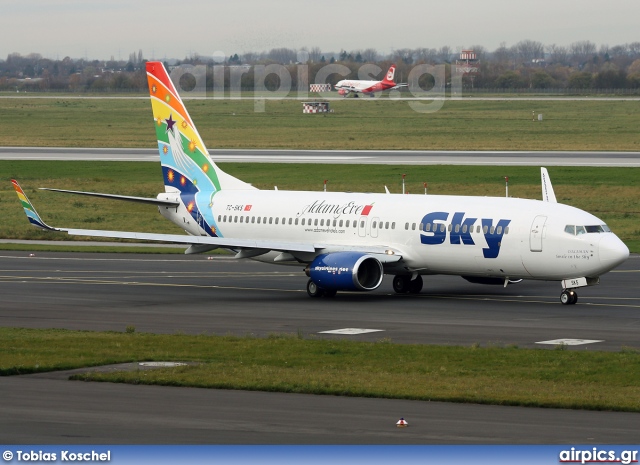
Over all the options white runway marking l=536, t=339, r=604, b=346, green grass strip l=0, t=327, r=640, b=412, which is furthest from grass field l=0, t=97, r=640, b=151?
green grass strip l=0, t=327, r=640, b=412

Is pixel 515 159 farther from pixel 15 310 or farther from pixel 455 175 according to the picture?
pixel 15 310

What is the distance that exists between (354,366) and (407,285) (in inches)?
751

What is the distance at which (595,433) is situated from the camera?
2278 cm

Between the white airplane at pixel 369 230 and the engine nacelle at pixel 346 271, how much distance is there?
0.16 ft

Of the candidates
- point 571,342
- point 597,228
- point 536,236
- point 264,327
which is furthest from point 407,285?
point 571,342

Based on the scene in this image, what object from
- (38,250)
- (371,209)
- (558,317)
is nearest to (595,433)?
(558,317)

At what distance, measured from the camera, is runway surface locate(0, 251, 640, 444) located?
22812 millimetres

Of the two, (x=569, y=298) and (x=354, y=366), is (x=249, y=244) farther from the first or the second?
(x=354, y=366)

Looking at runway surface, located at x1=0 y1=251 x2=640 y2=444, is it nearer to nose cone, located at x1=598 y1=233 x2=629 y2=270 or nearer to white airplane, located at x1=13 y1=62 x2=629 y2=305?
white airplane, located at x1=13 y1=62 x2=629 y2=305

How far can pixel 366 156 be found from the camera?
366 feet

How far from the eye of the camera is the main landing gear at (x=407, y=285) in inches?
1966

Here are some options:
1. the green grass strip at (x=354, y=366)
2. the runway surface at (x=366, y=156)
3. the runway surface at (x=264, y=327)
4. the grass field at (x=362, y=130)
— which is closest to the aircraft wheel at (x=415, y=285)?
the runway surface at (x=264, y=327)

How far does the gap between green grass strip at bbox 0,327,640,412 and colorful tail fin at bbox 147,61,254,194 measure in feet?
63.7

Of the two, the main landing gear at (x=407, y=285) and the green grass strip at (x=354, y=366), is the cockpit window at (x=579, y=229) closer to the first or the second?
the main landing gear at (x=407, y=285)
